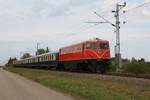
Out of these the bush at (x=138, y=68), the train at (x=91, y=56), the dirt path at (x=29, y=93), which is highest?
the train at (x=91, y=56)

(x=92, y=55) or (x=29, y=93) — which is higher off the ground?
(x=92, y=55)

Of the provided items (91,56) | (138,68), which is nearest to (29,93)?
(91,56)

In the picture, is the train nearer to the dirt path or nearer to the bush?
the bush

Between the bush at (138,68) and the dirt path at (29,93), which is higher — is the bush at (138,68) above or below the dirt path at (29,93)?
above

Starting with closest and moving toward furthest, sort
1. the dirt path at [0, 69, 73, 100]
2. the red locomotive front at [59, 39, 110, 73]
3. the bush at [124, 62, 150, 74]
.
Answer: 1. the dirt path at [0, 69, 73, 100]
2. the red locomotive front at [59, 39, 110, 73]
3. the bush at [124, 62, 150, 74]

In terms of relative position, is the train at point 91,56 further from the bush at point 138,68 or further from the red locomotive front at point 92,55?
the bush at point 138,68

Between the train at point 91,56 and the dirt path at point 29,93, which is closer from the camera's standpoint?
the dirt path at point 29,93

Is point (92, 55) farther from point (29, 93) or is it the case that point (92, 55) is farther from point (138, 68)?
point (29, 93)

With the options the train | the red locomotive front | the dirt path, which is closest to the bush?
the train

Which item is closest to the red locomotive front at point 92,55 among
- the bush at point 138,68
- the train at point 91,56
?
the train at point 91,56

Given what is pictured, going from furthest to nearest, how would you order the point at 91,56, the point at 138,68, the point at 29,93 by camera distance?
the point at 138,68, the point at 91,56, the point at 29,93

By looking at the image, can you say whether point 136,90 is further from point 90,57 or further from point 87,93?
point 90,57

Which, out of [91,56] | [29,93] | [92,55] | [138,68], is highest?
[92,55]

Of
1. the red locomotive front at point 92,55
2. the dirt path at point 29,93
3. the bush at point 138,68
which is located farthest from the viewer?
the bush at point 138,68
